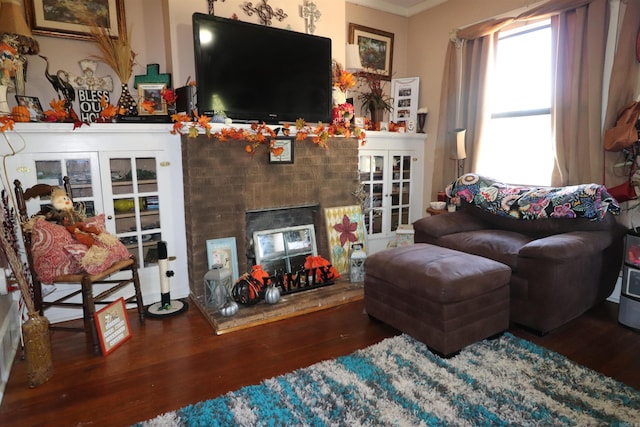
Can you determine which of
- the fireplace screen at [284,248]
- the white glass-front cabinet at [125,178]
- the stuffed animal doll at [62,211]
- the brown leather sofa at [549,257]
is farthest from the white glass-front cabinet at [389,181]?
the stuffed animal doll at [62,211]

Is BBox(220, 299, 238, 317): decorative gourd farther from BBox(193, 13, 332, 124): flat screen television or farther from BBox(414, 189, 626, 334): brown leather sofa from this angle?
BBox(414, 189, 626, 334): brown leather sofa

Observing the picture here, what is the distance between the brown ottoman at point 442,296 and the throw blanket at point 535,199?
2.70ft

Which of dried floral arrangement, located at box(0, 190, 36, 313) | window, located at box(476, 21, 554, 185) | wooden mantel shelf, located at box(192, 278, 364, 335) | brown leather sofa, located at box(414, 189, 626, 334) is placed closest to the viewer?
dried floral arrangement, located at box(0, 190, 36, 313)

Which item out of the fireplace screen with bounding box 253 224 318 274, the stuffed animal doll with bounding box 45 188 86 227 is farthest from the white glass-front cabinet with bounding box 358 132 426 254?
the stuffed animal doll with bounding box 45 188 86 227

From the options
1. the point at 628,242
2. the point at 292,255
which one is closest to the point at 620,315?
the point at 628,242

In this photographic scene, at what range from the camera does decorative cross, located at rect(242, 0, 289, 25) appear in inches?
119

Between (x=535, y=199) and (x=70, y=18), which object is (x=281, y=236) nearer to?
(x=535, y=199)

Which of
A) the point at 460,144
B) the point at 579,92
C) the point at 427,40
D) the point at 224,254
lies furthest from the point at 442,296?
the point at 427,40

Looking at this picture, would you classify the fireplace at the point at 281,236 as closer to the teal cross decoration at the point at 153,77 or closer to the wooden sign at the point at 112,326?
the wooden sign at the point at 112,326

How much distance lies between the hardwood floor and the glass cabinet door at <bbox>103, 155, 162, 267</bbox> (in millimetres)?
527

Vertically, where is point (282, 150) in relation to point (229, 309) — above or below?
above

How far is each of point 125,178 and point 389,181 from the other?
239cm

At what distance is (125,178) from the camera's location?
8.93 ft

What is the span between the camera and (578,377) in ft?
6.19
